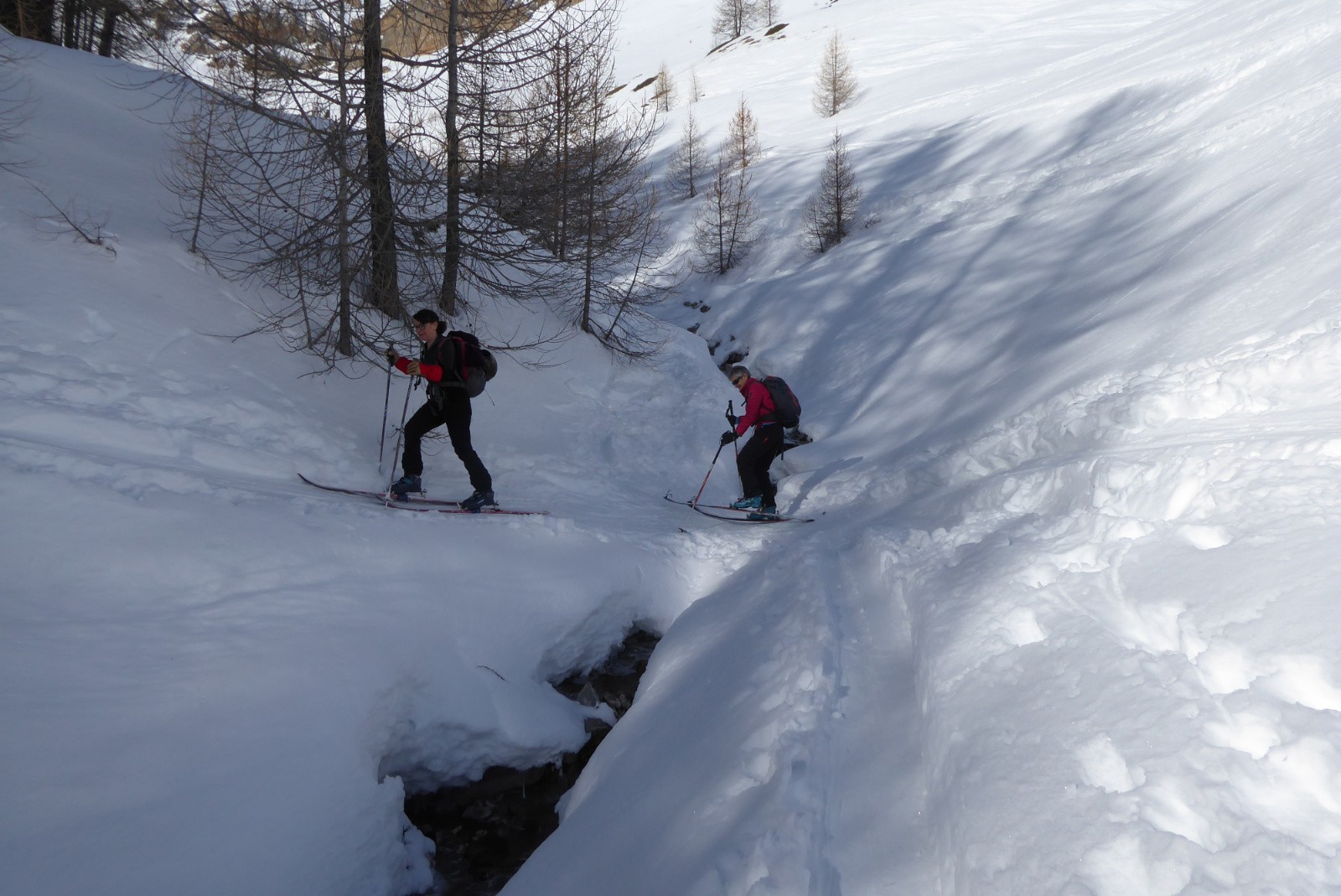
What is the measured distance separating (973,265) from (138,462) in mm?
14835

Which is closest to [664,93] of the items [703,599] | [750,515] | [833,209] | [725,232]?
[725,232]

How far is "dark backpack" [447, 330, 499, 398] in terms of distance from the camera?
264 inches

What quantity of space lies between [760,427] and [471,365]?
3742 mm

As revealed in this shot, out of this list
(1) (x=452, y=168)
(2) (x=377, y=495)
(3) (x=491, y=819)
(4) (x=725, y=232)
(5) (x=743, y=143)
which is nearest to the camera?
(3) (x=491, y=819)

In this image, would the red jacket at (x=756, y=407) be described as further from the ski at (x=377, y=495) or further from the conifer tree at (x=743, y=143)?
the conifer tree at (x=743, y=143)

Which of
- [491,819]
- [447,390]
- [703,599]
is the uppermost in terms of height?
[447,390]

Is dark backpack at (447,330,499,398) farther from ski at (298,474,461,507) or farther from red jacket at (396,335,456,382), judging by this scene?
ski at (298,474,461,507)

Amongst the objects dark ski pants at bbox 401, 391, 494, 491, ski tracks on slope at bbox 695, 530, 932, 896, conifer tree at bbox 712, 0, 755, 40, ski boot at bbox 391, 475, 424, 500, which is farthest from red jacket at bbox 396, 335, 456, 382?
conifer tree at bbox 712, 0, 755, 40

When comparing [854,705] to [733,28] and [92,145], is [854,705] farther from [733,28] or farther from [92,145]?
[733,28]

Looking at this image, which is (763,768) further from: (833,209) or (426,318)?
(833,209)

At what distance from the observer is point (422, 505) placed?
6824 millimetres

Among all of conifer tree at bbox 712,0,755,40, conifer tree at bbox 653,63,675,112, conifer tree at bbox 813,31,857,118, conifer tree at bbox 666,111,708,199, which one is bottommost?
conifer tree at bbox 666,111,708,199

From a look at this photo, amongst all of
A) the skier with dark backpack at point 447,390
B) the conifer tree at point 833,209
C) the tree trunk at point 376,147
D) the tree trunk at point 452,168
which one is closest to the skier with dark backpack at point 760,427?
the skier with dark backpack at point 447,390

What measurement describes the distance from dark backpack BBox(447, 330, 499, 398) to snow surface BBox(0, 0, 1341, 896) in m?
1.29
